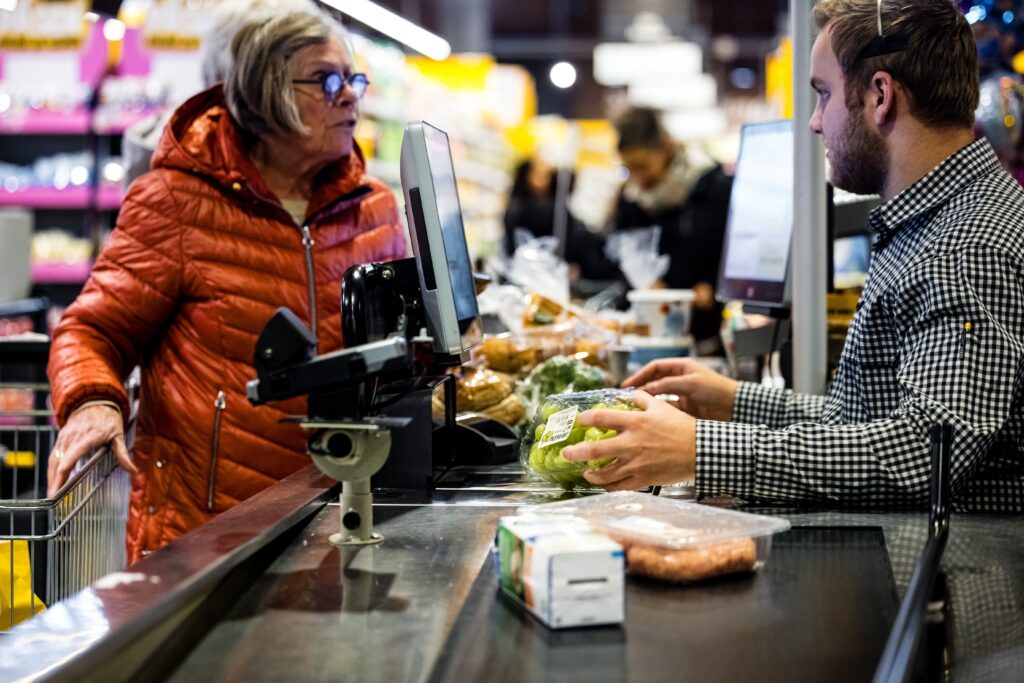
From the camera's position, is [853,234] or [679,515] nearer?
[679,515]

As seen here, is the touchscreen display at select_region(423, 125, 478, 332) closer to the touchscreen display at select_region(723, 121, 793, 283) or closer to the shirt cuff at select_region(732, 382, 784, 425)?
the shirt cuff at select_region(732, 382, 784, 425)

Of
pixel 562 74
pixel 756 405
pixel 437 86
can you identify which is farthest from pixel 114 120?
pixel 562 74

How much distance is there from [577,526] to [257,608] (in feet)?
1.26

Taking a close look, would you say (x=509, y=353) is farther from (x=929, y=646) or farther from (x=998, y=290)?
(x=929, y=646)

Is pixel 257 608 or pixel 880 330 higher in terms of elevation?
pixel 880 330

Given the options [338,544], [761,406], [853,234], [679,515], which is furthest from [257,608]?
[853,234]

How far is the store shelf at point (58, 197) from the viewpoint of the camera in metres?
8.45

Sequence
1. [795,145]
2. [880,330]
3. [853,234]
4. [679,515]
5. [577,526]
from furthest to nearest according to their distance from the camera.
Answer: [853,234] < [795,145] < [880,330] < [679,515] < [577,526]

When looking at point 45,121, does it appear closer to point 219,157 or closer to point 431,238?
point 219,157

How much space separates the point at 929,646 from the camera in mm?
1287

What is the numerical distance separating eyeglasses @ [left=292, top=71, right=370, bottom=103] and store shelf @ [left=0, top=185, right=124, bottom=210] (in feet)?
19.8

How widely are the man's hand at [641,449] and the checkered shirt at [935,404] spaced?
0.03m

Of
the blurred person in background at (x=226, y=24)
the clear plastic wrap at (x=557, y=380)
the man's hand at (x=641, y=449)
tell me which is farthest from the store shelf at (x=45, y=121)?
the man's hand at (x=641, y=449)

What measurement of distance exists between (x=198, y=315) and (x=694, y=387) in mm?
1139
